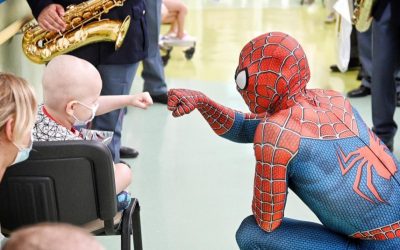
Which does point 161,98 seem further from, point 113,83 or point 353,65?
point 353,65

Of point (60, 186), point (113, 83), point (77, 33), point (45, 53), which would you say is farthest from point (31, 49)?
point (60, 186)

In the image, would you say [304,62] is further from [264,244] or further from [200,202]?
[200,202]

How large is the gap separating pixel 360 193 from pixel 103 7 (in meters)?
1.65

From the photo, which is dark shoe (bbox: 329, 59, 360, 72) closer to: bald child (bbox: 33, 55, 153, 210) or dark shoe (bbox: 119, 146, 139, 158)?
dark shoe (bbox: 119, 146, 139, 158)

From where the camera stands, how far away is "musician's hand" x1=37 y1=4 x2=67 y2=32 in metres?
3.11

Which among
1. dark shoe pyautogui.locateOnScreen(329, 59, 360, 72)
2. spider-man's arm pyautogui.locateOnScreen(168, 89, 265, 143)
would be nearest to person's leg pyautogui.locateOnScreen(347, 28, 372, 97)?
dark shoe pyautogui.locateOnScreen(329, 59, 360, 72)

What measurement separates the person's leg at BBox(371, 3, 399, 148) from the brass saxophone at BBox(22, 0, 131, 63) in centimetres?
148

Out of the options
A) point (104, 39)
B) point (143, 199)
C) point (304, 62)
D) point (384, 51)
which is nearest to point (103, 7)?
point (104, 39)

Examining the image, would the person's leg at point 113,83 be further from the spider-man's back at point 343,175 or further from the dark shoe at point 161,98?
the dark shoe at point 161,98

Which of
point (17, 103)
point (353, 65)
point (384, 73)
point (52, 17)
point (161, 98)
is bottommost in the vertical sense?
point (353, 65)

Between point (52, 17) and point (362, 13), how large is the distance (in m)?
1.72

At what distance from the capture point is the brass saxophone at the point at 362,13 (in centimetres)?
A: 373

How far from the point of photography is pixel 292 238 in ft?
7.32

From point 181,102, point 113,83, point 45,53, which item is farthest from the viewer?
point 45,53
